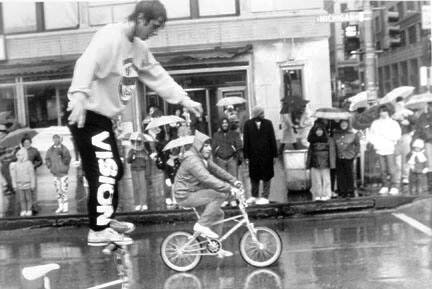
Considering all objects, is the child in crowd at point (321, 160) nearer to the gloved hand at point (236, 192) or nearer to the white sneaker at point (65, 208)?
the white sneaker at point (65, 208)

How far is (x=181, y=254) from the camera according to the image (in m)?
8.51

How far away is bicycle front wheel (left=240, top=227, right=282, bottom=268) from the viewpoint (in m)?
8.48

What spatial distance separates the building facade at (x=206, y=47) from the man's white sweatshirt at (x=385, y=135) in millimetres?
7445

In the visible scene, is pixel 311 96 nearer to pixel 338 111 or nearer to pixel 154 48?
pixel 154 48

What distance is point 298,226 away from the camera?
11773mm

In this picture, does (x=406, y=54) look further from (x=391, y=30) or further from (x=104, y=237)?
(x=104, y=237)

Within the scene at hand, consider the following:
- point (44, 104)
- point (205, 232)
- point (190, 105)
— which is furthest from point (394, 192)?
point (44, 104)

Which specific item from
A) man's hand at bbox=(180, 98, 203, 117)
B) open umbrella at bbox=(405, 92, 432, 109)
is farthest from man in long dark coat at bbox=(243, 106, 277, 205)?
man's hand at bbox=(180, 98, 203, 117)

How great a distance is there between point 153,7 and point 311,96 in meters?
17.8

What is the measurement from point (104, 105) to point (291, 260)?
502 cm

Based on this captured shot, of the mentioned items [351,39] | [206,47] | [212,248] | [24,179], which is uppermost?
[206,47]

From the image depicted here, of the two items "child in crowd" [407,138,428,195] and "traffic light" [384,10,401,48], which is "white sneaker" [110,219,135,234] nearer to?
"child in crowd" [407,138,428,195]

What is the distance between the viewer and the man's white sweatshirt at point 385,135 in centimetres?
1385

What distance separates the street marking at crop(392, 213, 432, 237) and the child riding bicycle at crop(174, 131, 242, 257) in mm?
3144
